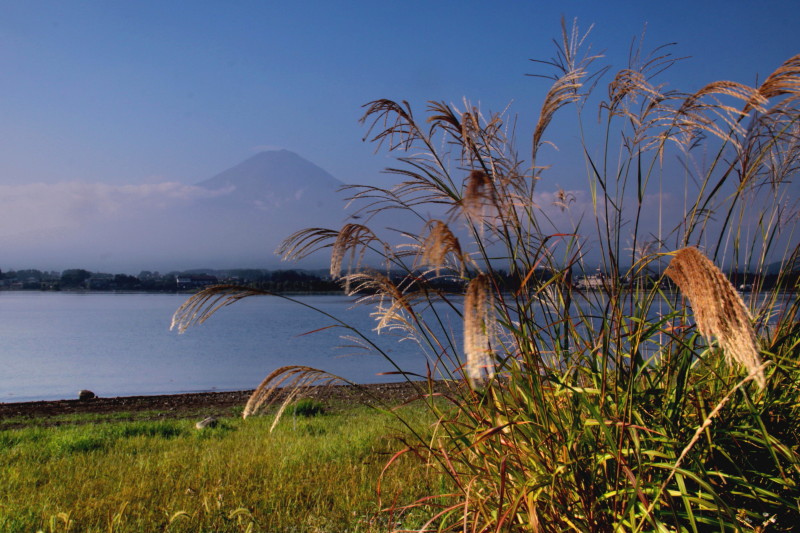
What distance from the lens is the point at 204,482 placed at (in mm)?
4277

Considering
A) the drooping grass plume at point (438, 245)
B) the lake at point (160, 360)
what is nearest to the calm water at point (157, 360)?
the lake at point (160, 360)

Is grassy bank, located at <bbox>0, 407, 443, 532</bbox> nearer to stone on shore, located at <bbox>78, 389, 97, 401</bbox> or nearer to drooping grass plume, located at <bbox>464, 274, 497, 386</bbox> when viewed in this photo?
drooping grass plume, located at <bbox>464, 274, 497, 386</bbox>

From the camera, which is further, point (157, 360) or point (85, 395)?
point (157, 360)

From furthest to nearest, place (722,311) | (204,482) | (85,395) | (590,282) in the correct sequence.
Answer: (85,395) < (204,482) < (590,282) < (722,311)

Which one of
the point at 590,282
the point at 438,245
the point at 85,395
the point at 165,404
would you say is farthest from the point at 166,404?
the point at 438,245

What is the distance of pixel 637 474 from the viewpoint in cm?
215

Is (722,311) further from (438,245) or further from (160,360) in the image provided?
(160,360)

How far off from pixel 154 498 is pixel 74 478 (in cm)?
123

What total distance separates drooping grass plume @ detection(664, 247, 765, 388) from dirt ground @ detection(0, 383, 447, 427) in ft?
30.9

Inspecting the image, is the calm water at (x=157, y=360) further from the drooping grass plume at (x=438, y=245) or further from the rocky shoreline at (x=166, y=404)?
the drooping grass plume at (x=438, y=245)

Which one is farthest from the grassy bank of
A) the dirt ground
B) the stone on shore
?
the stone on shore

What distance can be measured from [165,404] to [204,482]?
9.25 meters

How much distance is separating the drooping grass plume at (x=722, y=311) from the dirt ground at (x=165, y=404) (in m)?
9.42

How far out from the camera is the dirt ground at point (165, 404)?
11156mm
